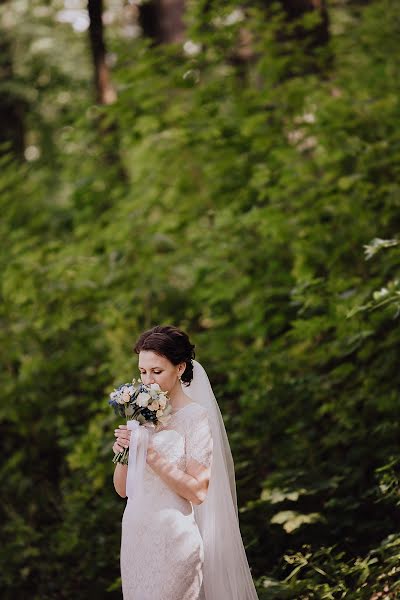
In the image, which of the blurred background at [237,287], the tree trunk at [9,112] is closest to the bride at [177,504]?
the blurred background at [237,287]

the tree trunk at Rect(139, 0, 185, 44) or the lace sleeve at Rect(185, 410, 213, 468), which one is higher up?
the tree trunk at Rect(139, 0, 185, 44)

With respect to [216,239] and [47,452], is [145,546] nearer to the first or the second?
[216,239]

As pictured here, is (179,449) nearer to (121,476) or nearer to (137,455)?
(137,455)

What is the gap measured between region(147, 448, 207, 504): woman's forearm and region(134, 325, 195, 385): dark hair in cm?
41

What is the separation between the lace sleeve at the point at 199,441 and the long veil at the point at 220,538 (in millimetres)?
140

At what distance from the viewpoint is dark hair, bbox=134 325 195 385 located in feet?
10.2

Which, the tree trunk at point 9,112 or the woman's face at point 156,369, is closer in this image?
the woman's face at point 156,369

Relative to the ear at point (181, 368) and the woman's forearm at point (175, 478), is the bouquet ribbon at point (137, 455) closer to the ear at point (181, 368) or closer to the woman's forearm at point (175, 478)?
the woman's forearm at point (175, 478)

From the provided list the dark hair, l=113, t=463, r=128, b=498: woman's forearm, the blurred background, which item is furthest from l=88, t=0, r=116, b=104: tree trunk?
l=113, t=463, r=128, b=498: woman's forearm

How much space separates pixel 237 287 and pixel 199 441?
3774mm

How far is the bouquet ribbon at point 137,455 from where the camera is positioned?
3014mm

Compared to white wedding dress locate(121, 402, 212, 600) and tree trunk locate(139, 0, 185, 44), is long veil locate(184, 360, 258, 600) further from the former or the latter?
tree trunk locate(139, 0, 185, 44)

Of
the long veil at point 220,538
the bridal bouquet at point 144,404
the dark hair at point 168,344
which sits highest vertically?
the dark hair at point 168,344

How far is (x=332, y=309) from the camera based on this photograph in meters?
5.03
